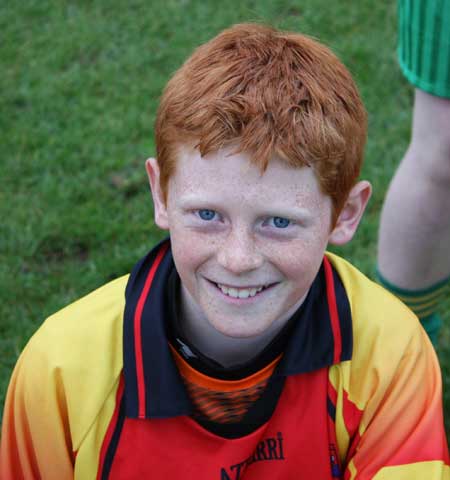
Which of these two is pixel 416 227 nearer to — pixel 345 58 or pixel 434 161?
pixel 434 161

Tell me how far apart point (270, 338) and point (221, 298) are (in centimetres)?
27

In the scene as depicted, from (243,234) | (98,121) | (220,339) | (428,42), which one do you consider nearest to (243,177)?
(243,234)

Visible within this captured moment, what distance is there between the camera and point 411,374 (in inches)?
81.2

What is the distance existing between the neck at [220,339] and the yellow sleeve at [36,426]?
14.1 inches

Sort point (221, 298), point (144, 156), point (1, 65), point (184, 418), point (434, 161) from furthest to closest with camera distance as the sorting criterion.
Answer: point (1, 65) < point (144, 156) < point (434, 161) < point (184, 418) < point (221, 298)

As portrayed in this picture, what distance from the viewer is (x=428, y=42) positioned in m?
2.41

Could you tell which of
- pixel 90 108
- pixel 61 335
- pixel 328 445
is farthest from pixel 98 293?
pixel 90 108

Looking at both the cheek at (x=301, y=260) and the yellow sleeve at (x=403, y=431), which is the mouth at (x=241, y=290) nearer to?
the cheek at (x=301, y=260)

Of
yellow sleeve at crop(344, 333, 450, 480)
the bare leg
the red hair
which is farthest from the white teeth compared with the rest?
the bare leg

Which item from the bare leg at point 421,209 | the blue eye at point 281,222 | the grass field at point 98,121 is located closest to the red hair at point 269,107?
the blue eye at point 281,222

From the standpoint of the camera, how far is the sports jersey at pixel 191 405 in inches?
78.0

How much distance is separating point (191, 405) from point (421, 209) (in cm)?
104

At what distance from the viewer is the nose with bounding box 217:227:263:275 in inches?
70.8

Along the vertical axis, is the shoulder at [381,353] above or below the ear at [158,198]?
below
